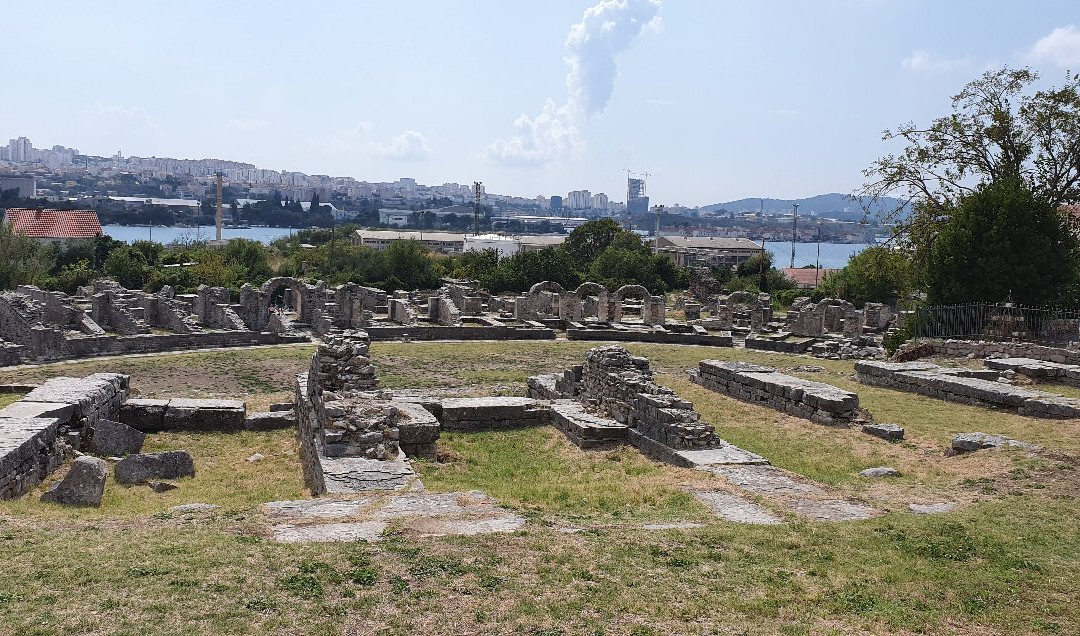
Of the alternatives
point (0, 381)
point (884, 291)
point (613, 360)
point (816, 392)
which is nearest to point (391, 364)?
point (0, 381)

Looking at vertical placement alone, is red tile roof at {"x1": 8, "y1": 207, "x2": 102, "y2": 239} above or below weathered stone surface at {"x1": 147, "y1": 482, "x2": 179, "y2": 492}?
above

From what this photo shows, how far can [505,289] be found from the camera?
57.5m

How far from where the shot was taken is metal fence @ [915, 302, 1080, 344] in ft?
84.4

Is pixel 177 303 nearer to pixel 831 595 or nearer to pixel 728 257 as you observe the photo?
pixel 831 595

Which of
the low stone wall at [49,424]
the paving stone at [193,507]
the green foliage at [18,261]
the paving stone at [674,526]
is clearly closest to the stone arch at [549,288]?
the green foliage at [18,261]

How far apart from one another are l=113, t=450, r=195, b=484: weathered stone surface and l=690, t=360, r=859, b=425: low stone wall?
1075cm

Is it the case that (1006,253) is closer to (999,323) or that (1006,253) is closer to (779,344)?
(999,323)

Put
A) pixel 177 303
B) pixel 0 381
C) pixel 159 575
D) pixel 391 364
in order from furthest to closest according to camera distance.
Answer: pixel 177 303
pixel 391 364
pixel 0 381
pixel 159 575

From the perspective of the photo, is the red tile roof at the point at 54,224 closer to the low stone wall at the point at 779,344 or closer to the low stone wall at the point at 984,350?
the low stone wall at the point at 779,344

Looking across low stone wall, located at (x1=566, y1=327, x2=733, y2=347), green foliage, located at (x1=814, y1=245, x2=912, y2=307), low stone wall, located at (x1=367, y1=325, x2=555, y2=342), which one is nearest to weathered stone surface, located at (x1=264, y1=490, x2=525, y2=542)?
low stone wall, located at (x1=367, y1=325, x2=555, y2=342)

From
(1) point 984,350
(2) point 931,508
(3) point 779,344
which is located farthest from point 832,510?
(3) point 779,344

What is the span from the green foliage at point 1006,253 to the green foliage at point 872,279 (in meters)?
4.23

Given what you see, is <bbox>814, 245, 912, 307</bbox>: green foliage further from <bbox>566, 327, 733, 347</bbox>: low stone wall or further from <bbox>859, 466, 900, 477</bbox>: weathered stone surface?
<bbox>859, 466, 900, 477</bbox>: weathered stone surface

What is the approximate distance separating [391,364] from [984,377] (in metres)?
16.2
